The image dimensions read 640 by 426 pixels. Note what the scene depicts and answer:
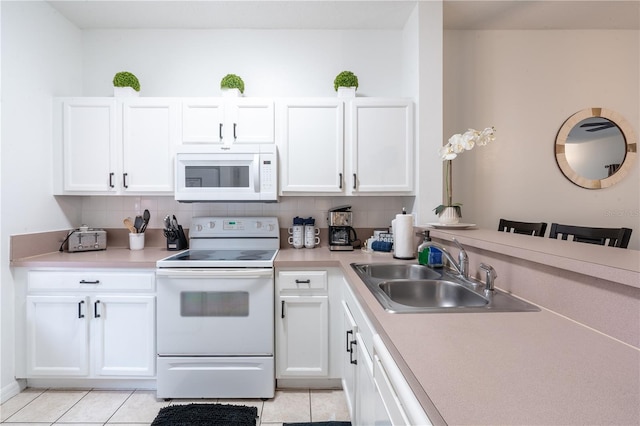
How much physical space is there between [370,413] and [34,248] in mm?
2399

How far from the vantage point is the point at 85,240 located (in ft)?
7.88

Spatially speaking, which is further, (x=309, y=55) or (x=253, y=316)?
Result: (x=309, y=55)

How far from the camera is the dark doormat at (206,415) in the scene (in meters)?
1.78

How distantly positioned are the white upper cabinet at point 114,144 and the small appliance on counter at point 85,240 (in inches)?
11.6

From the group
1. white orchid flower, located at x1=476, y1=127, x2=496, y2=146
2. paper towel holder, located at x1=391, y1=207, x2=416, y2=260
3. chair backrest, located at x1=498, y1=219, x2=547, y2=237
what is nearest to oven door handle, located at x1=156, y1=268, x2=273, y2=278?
paper towel holder, located at x1=391, y1=207, x2=416, y2=260

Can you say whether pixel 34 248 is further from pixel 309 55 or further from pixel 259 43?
pixel 309 55

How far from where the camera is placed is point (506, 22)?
2600 mm

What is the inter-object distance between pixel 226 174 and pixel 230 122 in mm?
401

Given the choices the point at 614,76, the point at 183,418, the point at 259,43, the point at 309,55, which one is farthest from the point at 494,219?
the point at 183,418

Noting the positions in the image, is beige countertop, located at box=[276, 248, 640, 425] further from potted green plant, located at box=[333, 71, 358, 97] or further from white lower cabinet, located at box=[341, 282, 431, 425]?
potted green plant, located at box=[333, 71, 358, 97]

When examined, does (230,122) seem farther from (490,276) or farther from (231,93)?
(490,276)

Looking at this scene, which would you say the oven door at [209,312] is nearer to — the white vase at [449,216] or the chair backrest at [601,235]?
the white vase at [449,216]

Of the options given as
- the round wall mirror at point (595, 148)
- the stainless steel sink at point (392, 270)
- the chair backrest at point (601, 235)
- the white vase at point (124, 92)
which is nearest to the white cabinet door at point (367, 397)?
the stainless steel sink at point (392, 270)

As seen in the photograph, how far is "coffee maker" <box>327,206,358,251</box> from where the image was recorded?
96.6 inches
